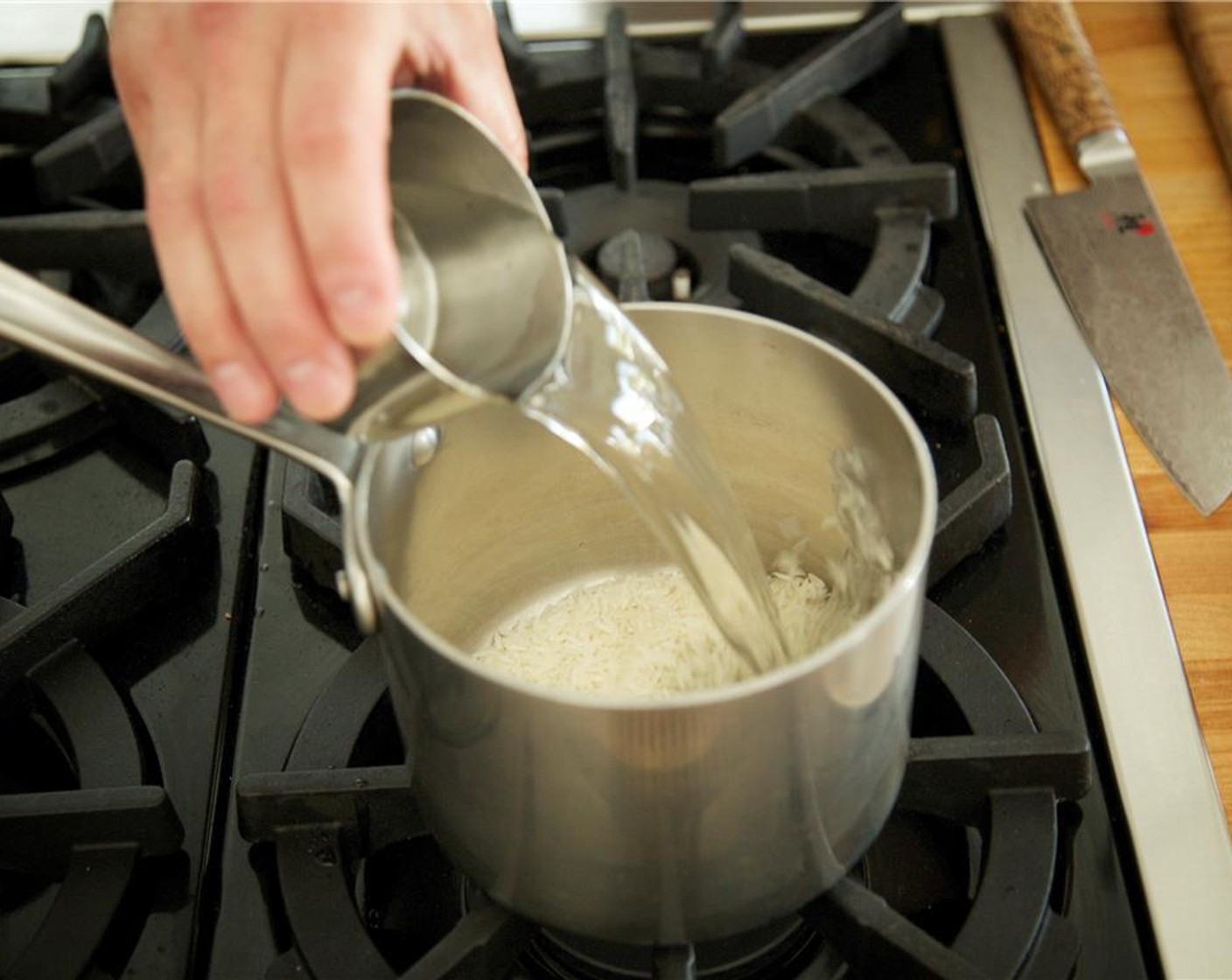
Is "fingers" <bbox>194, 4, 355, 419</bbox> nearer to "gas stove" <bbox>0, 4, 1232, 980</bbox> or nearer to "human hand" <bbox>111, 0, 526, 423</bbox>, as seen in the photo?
"human hand" <bbox>111, 0, 526, 423</bbox>

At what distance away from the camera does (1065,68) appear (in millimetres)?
835

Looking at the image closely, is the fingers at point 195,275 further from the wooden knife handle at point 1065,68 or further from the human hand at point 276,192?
the wooden knife handle at point 1065,68

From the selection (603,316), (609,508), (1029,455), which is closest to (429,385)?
(603,316)

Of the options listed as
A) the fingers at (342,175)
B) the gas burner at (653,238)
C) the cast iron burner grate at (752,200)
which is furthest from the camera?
the gas burner at (653,238)

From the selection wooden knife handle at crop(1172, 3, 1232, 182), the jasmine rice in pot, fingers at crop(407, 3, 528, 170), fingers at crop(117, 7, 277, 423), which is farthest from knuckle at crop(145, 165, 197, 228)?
wooden knife handle at crop(1172, 3, 1232, 182)

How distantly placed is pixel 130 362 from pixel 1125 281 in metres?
0.52

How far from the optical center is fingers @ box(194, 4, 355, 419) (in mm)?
423

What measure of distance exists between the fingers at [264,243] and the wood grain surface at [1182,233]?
38 centimetres

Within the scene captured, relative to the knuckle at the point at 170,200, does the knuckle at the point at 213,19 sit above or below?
above

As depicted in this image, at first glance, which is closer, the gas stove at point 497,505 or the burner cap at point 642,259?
the gas stove at point 497,505

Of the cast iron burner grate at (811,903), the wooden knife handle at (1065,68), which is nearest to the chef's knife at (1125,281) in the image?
the wooden knife handle at (1065,68)

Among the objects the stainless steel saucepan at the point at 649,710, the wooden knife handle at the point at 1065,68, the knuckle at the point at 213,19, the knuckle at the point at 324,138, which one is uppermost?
the knuckle at the point at 213,19

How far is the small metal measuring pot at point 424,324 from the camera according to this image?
0.44m

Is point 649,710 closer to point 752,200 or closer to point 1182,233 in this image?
point 752,200
